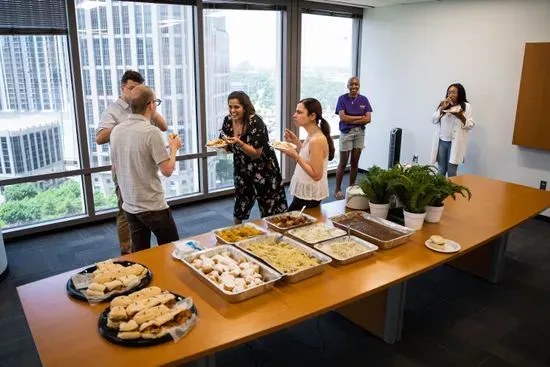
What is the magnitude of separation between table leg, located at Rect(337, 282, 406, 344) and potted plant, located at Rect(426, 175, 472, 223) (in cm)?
47

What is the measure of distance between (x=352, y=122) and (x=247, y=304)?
4194 millimetres

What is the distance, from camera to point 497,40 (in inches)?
198

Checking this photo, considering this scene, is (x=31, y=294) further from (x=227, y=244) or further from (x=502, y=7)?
(x=502, y=7)

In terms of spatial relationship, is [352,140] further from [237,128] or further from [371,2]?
[237,128]

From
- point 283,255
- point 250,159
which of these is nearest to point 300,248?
point 283,255

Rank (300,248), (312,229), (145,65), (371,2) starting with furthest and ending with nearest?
(371,2) < (145,65) < (312,229) < (300,248)

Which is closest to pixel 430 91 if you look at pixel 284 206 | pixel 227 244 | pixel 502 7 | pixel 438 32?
pixel 438 32

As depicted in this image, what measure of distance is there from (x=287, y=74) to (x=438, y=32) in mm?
2005

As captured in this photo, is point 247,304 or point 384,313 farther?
point 384,313

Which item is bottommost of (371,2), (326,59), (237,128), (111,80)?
(237,128)

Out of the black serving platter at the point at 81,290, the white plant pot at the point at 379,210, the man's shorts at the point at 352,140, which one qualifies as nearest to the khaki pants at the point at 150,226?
the black serving platter at the point at 81,290

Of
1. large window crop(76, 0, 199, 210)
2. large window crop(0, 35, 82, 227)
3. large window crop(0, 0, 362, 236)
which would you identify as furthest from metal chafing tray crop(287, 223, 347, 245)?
large window crop(0, 35, 82, 227)

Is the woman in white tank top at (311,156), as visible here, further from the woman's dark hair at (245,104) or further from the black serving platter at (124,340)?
the black serving platter at (124,340)

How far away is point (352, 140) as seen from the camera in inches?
231
